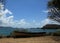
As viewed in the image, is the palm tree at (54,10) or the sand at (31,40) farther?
the palm tree at (54,10)

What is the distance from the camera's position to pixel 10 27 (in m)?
9.11

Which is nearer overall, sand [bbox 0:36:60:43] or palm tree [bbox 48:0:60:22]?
sand [bbox 0:36:60:43]

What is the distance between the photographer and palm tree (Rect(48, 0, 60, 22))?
1018cm

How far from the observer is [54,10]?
10.3 meters

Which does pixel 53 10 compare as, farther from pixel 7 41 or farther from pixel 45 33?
pixel 7 41

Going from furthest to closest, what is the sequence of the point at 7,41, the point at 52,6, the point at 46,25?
the point at 52,6 < the point at 46,25 < the point at 7,41

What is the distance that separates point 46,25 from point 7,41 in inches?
99.2

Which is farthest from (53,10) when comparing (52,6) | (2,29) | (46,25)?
(2,29)

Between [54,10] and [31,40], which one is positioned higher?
[54,10]

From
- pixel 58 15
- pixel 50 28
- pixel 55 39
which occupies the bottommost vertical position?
pixel 55 39

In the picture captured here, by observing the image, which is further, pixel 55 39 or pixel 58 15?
pixel 58 15

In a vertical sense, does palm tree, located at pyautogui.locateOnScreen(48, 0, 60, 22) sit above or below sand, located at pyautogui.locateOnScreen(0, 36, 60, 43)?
above

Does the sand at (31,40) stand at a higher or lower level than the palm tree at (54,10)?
lower

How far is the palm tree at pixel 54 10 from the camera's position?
10.2 metres
